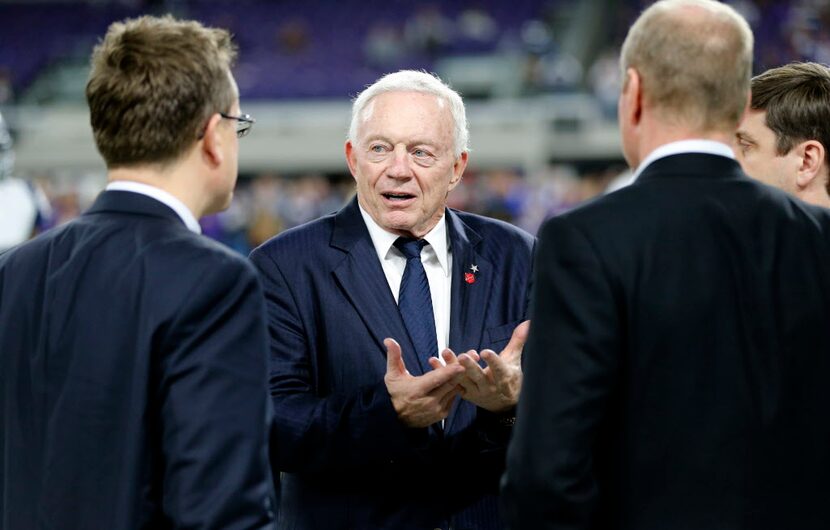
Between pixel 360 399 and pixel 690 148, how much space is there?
45.2 inches

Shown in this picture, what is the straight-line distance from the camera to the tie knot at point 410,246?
3453mm

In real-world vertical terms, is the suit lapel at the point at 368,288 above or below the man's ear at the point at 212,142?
below

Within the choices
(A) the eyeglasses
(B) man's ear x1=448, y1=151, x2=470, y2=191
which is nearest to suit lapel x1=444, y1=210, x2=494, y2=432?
(B) man's ear x1=448, y1=151, x2=470, y2=191

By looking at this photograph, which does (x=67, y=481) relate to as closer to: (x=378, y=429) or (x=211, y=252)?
(x=211, y=252)

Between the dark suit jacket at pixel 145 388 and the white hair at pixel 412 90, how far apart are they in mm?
1185

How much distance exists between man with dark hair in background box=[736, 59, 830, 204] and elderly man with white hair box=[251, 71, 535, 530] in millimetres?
733

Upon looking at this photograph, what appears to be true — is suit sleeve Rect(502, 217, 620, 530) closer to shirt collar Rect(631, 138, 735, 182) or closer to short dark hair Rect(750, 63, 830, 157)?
shirt collar Rect(631, 138, 735, 182)

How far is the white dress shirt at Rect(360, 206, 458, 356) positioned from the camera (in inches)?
134

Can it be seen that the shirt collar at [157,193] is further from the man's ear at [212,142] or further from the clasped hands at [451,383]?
the clasped hands at [451,383]

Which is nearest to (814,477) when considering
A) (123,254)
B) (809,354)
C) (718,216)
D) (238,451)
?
(809,354)

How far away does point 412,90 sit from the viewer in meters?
3.47

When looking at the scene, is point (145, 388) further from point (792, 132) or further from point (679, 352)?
point (792, 132)

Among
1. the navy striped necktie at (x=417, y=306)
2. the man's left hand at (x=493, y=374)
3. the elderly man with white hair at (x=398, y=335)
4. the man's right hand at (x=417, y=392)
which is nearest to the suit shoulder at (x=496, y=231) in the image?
the elderly man with white hair at (x=398, y=335)

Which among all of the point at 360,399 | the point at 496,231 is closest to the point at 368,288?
the point at 360,399
